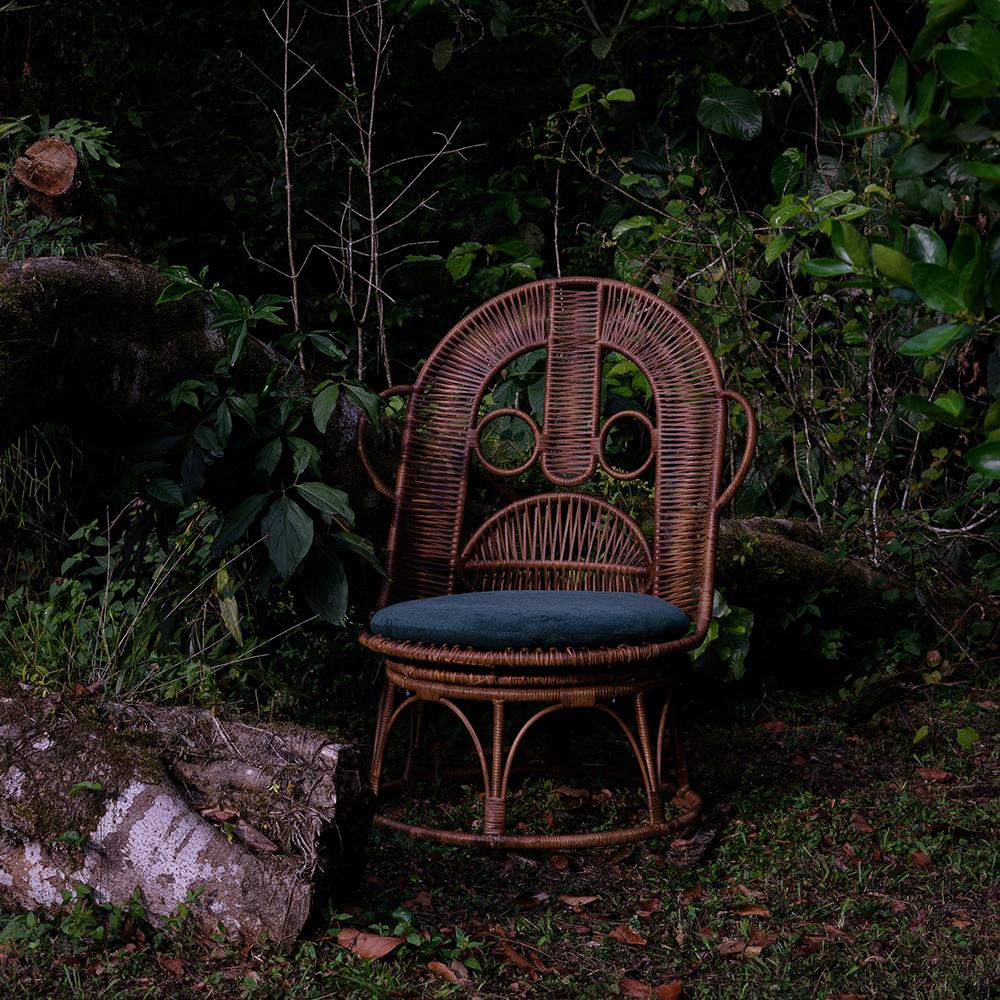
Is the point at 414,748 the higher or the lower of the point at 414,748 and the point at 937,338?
the lower

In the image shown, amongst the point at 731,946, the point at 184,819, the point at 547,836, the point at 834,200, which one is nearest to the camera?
the point at 184,819

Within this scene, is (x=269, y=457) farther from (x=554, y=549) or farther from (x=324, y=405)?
(x=554, y=549)

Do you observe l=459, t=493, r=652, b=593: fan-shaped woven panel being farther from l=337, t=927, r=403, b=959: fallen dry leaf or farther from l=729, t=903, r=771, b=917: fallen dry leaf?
l=337, t=927, r=403, b=959: fallen dry leaf

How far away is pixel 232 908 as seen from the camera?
90.4 inches

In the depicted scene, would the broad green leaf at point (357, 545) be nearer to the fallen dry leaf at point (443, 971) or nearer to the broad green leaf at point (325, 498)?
the broad green leaf at point (325, 498)

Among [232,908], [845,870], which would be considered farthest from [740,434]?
[232,908]

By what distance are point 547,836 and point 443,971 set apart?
0.64 meters

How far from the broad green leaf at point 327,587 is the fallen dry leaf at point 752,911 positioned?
3.95 ft

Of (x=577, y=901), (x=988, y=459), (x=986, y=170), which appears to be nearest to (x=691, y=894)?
(x=577, y=901)

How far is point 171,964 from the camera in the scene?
87.7 inches

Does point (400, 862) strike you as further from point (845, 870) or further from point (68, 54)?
point (68, 54)

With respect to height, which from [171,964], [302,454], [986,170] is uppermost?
[986,170]

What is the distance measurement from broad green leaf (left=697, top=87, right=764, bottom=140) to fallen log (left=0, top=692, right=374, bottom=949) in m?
3.29

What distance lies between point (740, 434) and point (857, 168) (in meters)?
1.06
